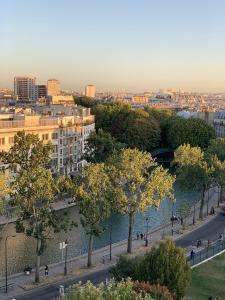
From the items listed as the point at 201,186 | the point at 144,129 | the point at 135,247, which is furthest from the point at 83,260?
the point at 144,129

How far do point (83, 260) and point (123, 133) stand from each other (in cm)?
7724

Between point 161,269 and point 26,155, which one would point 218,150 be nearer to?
point 26,155

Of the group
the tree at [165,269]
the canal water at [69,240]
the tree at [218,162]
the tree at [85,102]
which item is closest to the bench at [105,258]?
the canal water at [69,240]

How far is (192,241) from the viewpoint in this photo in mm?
56000

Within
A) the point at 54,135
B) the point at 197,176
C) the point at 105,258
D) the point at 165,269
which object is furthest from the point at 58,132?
the point at 165,269

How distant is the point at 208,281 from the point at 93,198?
12827 millimetres

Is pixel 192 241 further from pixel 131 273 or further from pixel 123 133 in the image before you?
pixel 123 133

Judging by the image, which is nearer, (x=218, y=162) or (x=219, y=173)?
(x=219, y=173)

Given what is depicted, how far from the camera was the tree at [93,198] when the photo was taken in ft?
154

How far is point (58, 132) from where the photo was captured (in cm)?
8688

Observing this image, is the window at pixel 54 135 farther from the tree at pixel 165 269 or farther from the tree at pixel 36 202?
the tree at pixel 165 269

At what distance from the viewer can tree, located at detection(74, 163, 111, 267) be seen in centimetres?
4681

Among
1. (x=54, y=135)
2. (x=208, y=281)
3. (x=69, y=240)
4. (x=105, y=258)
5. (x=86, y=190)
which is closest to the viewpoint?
(x=208, y=281)

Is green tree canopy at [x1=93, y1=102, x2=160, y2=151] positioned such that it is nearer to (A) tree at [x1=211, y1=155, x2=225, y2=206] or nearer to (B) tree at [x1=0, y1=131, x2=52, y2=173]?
(A) tree at [x1=211, y1=155, x2=225, y2=206]
